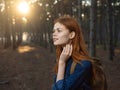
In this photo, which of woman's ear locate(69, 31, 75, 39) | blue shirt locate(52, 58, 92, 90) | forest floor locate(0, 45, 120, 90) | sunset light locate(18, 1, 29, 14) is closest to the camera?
blue shirt locate(52, 58, 92, 90)

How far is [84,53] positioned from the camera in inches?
122

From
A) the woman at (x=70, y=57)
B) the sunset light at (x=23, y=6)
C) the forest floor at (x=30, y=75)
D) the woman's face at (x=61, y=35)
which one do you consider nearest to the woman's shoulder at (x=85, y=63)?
the woman at (x=70, y=57)

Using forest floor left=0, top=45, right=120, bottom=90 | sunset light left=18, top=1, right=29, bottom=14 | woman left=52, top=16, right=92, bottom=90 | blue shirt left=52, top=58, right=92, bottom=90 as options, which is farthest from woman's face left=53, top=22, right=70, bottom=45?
sunset light left=18, top=1, right=29, bottom=14

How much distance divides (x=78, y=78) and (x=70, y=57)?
0.26 metres

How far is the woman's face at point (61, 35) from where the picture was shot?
319 cm

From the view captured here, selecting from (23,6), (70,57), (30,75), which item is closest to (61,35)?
(70,57)

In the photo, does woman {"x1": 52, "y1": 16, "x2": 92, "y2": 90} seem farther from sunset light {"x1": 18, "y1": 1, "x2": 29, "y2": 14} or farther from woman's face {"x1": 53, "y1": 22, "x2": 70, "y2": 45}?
sunset light {"x1": 18, "y1": 1, "x2": 29, "y2": 14}

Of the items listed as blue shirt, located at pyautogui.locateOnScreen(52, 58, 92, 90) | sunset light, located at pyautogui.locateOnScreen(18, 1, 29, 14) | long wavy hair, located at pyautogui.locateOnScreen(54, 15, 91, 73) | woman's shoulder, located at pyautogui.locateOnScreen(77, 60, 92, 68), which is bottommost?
blue shirt, located at pyautogui.locateOnScreen(52, 58, 92, 90)

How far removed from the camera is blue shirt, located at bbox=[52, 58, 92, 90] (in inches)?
118

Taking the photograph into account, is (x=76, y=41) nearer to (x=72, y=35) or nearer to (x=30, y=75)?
(x=72, y=35)

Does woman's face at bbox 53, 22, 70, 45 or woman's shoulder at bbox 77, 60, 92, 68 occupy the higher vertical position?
woman's face at bbox 53, 22, 70, 45

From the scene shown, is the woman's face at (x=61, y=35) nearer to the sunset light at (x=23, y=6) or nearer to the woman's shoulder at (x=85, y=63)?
the woman's shoulder at (x=85, y=63)

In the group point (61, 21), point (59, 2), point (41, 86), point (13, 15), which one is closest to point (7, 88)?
point (41, 86)

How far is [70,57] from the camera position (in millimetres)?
3139
